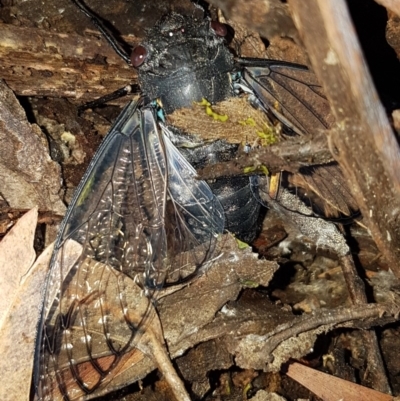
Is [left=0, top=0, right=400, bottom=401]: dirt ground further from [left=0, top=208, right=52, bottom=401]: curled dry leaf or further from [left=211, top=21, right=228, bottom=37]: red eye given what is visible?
[left=0, top=208, right=52, bottom=401]: curled dry leaf

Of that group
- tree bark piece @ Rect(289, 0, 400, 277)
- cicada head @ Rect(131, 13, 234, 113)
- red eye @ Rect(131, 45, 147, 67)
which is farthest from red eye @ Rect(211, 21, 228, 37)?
tree bark piece @ Rect(289, 0, 400, 277)

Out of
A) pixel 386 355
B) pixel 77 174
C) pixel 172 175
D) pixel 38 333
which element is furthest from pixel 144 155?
pixel 386 355

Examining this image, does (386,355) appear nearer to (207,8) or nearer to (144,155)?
(144,155)

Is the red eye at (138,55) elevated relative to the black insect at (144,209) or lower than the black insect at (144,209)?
elevated

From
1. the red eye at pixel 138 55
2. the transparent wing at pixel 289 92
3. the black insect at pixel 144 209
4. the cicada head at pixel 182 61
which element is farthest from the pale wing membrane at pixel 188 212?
the transparent wing at pixel 289 92

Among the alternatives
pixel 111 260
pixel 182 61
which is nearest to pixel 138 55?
pixel 182 61

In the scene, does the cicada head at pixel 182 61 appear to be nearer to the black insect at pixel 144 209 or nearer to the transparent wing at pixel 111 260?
the black insect at pixel 144 209

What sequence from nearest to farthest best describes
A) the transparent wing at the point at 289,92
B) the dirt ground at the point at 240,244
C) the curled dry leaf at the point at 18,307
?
the curled dry leaf at the point at 18,307, the dirt ground at the point at 240,244, the transparent wing at the point at 289,92
